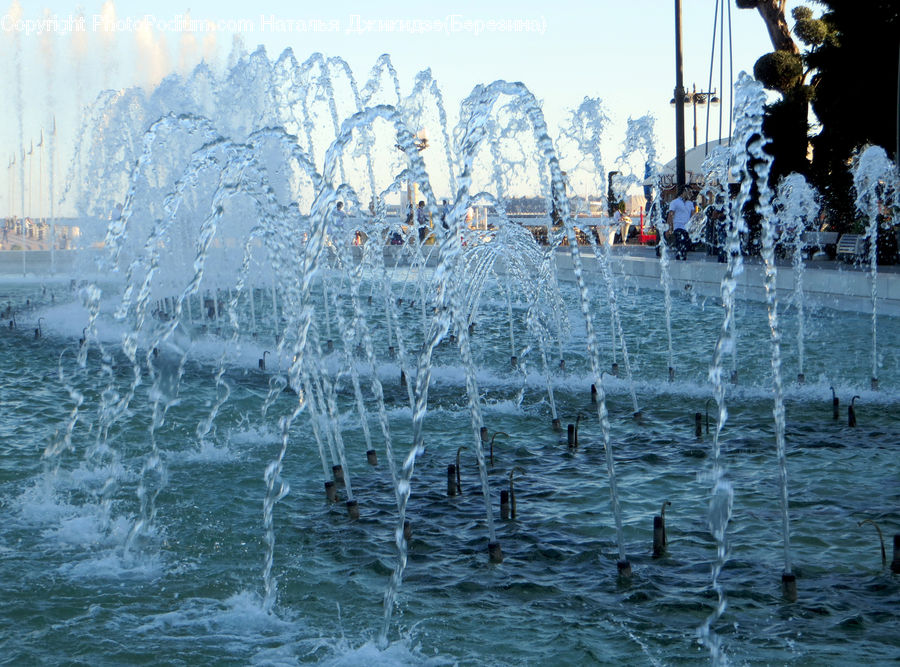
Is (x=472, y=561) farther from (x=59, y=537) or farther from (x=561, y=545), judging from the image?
(x=59, y=537)

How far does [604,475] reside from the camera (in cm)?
680

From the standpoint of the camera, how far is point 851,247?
66.2 feet

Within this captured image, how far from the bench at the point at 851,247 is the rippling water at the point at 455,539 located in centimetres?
1068

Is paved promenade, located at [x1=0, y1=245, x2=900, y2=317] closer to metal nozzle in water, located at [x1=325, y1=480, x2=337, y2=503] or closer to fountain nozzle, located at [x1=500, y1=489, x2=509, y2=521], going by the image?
fountain nozzle, located at [x1=500, y1=489, x2=509, y2=521]

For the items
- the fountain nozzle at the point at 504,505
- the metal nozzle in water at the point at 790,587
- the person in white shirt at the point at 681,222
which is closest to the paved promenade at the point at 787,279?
the person in white shirt at the point at 681,222

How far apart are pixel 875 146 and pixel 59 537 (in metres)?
18.3

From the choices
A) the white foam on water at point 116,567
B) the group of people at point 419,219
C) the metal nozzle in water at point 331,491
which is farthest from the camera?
the group of people at point 419,219

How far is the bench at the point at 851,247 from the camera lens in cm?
1967

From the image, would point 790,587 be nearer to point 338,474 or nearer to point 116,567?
point 338,474

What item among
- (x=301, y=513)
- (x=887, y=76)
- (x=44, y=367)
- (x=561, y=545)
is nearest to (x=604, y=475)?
(x=561, y=545)

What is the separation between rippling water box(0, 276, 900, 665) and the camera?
431 cm

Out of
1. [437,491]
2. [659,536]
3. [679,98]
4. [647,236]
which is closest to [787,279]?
[437,491]

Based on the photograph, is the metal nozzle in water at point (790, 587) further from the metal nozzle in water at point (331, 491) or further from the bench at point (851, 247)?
the bench at point (851, 247)

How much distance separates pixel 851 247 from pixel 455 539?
657 inches
